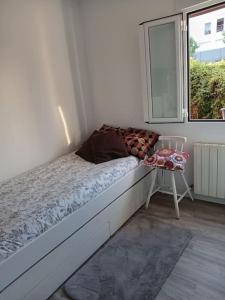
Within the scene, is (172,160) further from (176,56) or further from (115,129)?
(176,56)

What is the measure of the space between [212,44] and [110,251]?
2699 mm

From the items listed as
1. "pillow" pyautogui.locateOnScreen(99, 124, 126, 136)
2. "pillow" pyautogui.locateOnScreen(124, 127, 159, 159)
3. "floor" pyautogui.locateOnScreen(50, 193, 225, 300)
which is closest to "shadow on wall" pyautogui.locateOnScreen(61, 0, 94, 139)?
"pillow" pyautogui.locateOnScreen(99, 124, 126, 136)

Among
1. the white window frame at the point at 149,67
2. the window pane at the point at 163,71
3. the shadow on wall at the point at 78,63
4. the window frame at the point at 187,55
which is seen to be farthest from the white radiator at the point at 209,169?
the shadow on wall at the point at 78,63

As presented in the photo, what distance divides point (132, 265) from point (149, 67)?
82.1 inches

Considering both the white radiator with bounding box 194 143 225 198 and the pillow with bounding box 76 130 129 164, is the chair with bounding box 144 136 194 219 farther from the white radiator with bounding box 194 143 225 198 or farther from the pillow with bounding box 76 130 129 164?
the pillow with bounding box 76 130 129 164

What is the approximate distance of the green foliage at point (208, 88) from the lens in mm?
3172

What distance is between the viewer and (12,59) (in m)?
2.39

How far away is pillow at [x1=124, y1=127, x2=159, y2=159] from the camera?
273 centimetres

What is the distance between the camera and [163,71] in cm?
269

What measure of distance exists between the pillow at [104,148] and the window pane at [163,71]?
22.9 inches

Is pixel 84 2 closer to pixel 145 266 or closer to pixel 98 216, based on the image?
pixel 98 216

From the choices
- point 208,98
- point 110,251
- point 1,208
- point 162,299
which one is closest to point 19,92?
point 1,208

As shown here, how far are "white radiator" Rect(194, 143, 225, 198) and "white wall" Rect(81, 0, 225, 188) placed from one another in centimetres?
15

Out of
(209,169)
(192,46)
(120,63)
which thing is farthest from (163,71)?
(209,169)
